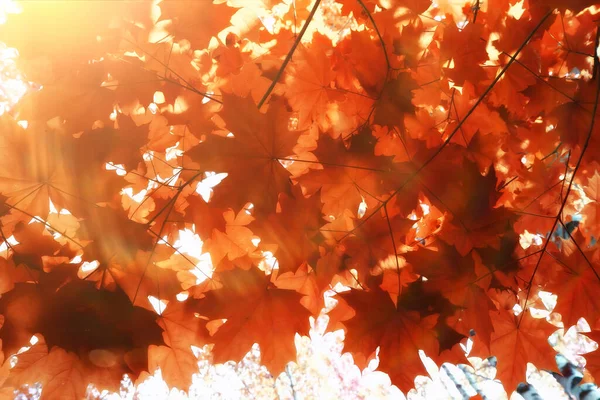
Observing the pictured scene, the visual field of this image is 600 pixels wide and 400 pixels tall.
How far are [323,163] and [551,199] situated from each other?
120cm

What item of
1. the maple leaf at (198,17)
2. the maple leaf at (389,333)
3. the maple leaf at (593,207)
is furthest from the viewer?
the maple leaf at (593,207)

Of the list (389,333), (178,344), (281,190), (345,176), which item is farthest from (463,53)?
(178,344)

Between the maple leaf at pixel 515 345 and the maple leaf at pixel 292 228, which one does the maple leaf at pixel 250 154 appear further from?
the maple leaf at pixel 515 345

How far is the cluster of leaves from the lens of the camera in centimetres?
116

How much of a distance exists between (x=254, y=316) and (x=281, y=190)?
16.3 inches

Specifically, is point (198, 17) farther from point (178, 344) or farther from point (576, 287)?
point (576, 287)

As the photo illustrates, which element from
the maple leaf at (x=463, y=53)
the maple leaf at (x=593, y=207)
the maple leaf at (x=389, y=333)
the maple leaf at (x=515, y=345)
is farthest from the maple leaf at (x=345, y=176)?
the maple leaf at (x=593, y=207)

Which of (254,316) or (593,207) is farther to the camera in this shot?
(593,207)

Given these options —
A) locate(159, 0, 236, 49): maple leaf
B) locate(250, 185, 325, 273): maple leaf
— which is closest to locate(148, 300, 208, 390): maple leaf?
locate(250, 185, 325, 273): maple leaf

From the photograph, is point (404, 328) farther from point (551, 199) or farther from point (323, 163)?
point (551, 199)

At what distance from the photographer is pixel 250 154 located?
1149mm

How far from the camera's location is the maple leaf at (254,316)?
1.26 meters

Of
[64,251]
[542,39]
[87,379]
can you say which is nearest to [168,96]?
[64,251]

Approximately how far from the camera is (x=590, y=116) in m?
1.44
